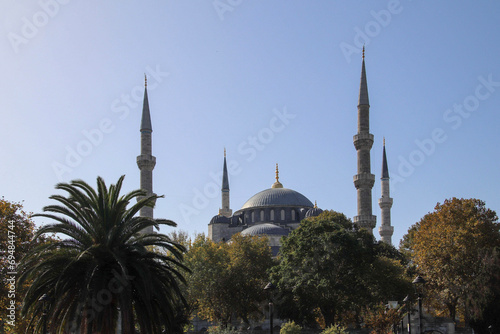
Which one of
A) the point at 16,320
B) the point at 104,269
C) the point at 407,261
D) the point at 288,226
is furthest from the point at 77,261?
the point at 288,226

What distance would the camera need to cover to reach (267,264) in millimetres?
43469

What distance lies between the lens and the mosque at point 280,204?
52562 mm

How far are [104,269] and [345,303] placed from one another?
20788 millimetres

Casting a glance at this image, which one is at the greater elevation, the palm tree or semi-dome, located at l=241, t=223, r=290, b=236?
semi-dome, located at l=241, t=223, r=290, b=236

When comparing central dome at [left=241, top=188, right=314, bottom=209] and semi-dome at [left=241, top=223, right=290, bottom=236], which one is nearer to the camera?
semi-dome at [left=241, top=223, right=290, bottom=236]

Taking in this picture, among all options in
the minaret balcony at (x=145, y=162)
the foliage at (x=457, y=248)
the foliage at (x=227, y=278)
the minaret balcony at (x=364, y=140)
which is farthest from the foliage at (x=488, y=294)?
the minaret balcony at (x=145, y=162)

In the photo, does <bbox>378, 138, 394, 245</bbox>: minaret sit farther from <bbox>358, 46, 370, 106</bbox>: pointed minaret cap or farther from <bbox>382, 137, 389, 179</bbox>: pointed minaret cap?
<bbox>358, 46, 370, 106</bbox>: pointed minaret cap

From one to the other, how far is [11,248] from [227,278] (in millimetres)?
20282

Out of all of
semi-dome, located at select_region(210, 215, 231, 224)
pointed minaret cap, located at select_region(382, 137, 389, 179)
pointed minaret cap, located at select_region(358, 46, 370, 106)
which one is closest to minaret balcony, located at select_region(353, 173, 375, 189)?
pointed minaret cap, located at select_region(358, 46, 370, 106)

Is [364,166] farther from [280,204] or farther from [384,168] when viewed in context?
[280,204]

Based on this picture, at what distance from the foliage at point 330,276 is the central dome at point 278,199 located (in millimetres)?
42556

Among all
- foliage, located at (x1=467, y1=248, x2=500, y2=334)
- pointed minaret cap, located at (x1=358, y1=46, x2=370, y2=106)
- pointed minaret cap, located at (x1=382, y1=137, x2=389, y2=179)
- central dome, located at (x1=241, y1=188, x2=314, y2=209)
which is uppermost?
pointed minaret cap, located at (x1=358, y1=46, x2=370, y2=106)

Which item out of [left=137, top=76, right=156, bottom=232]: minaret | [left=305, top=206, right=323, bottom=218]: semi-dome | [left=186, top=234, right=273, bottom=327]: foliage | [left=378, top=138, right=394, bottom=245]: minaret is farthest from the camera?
[left=305, top=206, right=323, bottom=218]: semi-dome

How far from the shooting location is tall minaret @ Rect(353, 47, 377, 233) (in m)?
51.8
